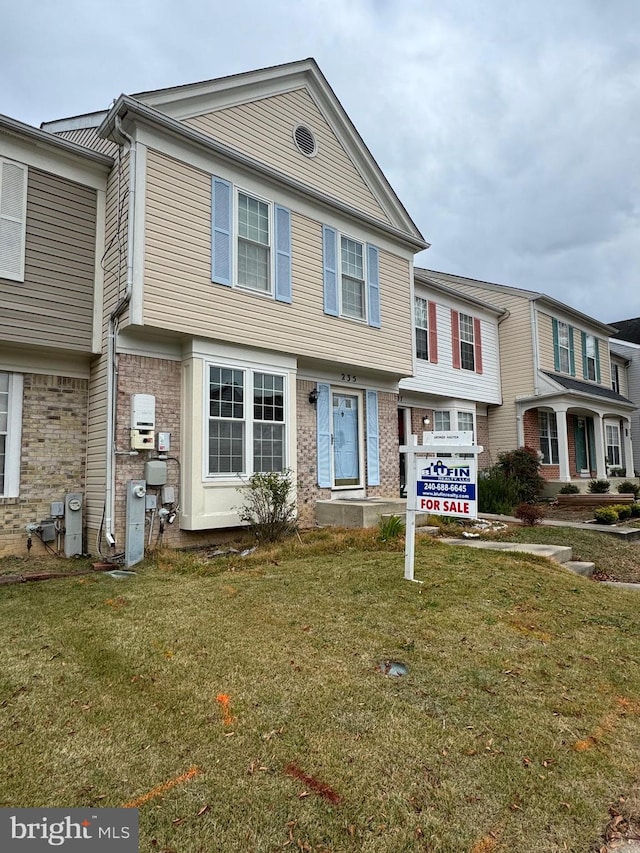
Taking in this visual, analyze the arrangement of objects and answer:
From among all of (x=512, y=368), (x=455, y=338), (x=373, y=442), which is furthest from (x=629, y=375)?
(x=373, y=442)

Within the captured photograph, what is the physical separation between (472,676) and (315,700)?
3.59ft

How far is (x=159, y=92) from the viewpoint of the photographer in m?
7.84

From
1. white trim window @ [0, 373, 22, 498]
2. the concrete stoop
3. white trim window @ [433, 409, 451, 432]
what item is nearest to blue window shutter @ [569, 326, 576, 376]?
white trim window @ [433, 409, 451, 432]

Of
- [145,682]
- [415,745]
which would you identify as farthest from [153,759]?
[415,745]

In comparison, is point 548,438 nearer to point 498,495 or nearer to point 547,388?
point 547,388

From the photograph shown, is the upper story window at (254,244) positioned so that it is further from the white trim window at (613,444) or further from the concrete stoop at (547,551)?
the white trim window at (613,444)

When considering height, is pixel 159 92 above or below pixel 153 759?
above

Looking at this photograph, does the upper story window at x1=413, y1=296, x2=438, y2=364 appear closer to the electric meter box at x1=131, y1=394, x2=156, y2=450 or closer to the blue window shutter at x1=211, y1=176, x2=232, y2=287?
the blue window shutter at x1=211, y1=176, x2=232, y2=287

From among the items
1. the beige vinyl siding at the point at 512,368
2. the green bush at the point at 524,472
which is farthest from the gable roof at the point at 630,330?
the green bush at the point at 524,472

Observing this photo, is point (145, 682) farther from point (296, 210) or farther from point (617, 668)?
point (296, 210)

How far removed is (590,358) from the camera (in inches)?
811

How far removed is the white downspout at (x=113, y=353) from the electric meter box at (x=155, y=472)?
464mm

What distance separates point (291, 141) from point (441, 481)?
7.54 m

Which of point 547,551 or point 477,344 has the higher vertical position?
point 477,344
